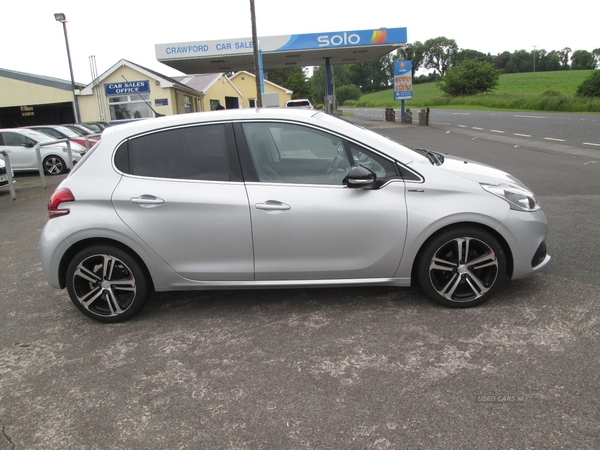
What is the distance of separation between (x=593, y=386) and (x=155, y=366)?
275cm

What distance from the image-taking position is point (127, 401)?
9.59 feet

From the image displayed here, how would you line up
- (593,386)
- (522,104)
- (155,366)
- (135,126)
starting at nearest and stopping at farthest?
(593,386) → (155,366) → (135,126) → (522,104)

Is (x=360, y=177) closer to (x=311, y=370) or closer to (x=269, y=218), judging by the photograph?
(x=269, y=218)

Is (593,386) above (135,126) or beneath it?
beneath

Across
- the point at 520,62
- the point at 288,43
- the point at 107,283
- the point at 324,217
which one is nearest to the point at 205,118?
the point at 324,217

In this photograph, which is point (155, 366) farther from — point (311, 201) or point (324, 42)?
point (324, 42)

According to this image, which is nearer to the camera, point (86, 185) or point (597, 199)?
point (86, 185)

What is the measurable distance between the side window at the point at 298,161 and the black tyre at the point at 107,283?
4.31ft

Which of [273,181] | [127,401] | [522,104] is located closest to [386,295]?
[273,181]

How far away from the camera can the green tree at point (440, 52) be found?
14062cm

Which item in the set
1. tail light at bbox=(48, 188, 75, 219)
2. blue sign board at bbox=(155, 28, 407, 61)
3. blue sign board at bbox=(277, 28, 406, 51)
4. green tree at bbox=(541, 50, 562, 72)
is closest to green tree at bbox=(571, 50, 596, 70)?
green tree at bbox=(541, 50, 562, 72)

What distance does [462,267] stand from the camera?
3775mm

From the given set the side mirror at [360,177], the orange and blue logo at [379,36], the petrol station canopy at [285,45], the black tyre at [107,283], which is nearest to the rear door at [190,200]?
the black tyre at [107,283]

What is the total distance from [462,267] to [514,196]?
72cm
